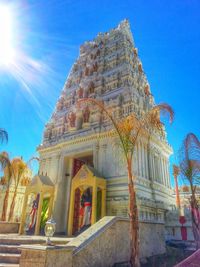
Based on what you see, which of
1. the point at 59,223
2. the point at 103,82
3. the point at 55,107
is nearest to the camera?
the point at 59,223

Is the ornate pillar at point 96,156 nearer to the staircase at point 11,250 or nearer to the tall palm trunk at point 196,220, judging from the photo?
the tall palm trunk at point 196,220

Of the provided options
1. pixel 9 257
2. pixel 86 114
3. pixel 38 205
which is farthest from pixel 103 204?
pixel 86 114

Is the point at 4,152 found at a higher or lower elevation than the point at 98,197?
higher

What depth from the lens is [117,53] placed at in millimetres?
21547

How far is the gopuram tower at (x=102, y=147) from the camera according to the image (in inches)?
576

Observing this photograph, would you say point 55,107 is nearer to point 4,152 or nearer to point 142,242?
point 4,152

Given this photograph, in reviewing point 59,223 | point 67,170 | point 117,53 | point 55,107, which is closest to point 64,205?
point 59,223

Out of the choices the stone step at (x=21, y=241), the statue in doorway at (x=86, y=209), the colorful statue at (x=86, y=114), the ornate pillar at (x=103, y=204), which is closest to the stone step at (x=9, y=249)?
the stone step at (x=21, y=241)

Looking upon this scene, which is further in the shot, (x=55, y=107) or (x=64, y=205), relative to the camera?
(x=55, y=107)

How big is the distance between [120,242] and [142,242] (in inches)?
70.3

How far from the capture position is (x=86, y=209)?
14578 mm

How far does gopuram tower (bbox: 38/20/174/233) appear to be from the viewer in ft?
48.0

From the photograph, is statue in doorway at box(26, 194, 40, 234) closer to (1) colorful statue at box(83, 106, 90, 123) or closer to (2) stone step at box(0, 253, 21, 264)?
(1) colorful statue at box(83, 106, 90, 123)

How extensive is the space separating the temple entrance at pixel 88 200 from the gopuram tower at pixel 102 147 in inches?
2.6
